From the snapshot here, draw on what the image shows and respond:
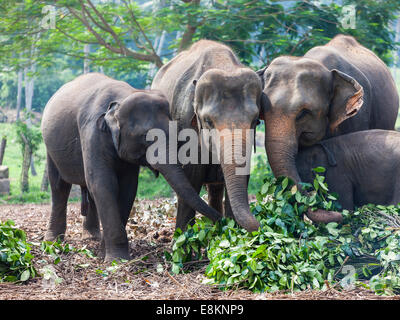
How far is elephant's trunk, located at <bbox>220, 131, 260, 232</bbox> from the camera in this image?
186 inches

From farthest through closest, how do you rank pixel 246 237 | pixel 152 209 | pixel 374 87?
pixel 152 209 < pixel 374 87 < pixel 246 237

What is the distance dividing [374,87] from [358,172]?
1.83 metres

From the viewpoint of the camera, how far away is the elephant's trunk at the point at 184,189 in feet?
17.2

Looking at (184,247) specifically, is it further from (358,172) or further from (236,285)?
(358,172)

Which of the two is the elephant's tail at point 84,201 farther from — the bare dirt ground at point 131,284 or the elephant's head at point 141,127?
the elephant's head at point 141,127

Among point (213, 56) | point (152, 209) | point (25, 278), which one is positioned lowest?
point (152, 209)

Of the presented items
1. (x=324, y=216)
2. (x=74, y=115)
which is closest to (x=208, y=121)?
(x=324, y=216)

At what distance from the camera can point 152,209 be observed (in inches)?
349

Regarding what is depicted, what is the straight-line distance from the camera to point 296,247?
15.5ft

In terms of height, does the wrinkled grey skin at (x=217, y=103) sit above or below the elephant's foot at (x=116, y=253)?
above

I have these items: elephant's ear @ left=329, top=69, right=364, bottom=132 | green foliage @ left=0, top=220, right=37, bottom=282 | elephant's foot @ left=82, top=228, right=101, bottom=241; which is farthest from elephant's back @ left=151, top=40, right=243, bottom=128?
elephant's foot @ left=82, top=228, right=101, bottom=241

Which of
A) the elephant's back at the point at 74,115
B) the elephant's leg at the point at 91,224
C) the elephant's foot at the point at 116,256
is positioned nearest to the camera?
the elephant's foot at the point at 116,256

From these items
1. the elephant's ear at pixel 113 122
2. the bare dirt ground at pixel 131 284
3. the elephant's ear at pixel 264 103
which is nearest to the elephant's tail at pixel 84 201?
the bare dirt ground at pixel 131 284

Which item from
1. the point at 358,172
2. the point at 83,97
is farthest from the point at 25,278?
the point at 358,172
